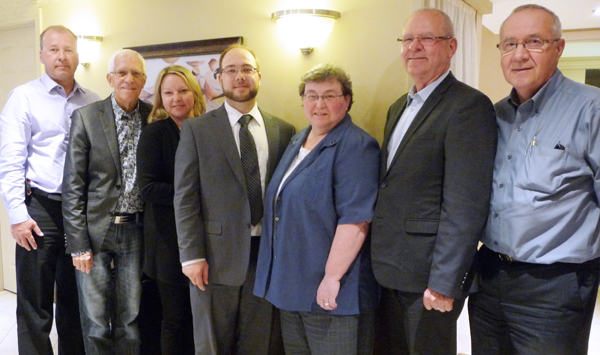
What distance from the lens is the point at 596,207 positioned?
56.5 inches

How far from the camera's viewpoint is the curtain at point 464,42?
2.77 metres

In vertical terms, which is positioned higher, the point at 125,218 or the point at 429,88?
the point at 429,88

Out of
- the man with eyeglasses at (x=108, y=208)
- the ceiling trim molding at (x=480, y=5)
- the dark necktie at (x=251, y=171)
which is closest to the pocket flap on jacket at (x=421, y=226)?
the dark necktie at (x=251, y=171)

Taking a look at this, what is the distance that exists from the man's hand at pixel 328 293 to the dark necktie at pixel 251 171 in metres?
0.45

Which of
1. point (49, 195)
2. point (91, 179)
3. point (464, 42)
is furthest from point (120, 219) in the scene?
point (464, 42)

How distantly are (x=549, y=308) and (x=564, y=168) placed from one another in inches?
18.2

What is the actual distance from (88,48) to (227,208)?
7.22ft

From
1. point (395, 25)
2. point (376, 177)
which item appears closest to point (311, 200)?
point (376, 177)

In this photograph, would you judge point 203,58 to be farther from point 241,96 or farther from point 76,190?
point 76,190

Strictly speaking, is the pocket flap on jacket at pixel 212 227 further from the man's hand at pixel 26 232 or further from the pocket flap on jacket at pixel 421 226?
the man's hand at pixel 26 232

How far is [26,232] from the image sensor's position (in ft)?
7.72

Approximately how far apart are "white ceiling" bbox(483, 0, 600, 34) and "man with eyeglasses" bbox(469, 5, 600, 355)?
265 cm

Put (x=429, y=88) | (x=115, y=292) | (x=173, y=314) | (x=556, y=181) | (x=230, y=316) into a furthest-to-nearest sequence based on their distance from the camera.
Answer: (x=115, y=292) < (x=173, y=314) < (x=230, y=316) < (x=429, y=88) < (x=556, y=181)

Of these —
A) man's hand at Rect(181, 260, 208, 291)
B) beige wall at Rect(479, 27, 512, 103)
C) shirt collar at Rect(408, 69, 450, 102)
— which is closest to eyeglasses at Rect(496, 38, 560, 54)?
shirt collar at Rect(408, 69, 450, 102)
